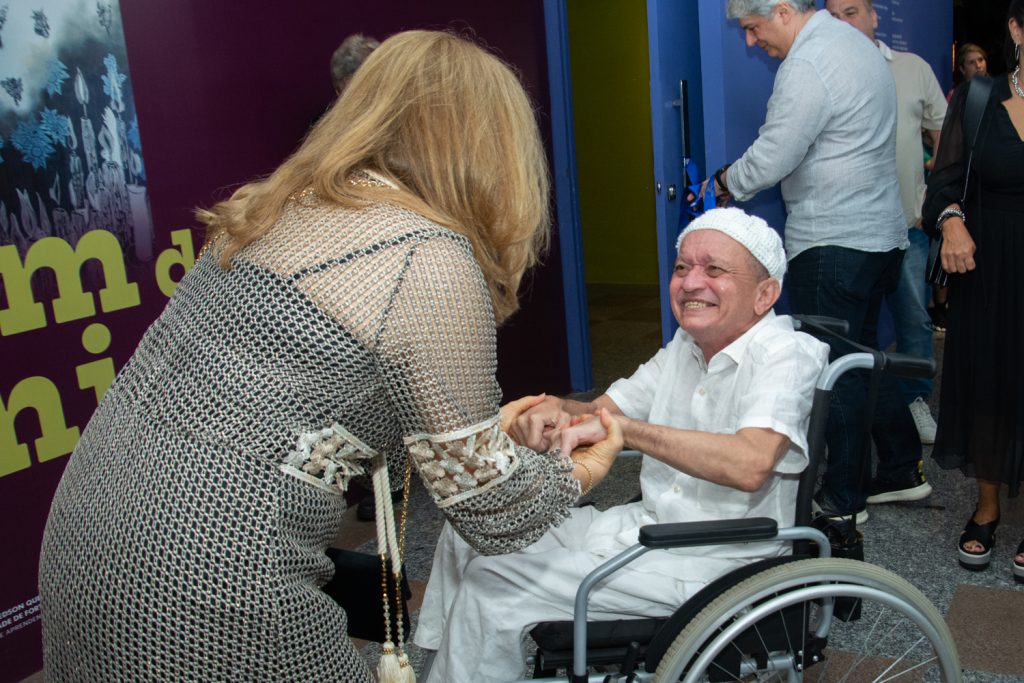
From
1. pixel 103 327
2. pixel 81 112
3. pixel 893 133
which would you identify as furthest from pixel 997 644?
pixel 81 112

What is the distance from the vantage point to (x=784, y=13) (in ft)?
10.2

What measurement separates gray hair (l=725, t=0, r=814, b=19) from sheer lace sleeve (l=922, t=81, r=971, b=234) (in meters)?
0.59

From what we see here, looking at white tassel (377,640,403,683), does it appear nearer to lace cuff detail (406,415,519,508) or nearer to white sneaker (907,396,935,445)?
lace cuff detail (406,415,519,508)

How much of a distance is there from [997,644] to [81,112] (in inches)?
112

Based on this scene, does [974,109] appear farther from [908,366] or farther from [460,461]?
[460,461]

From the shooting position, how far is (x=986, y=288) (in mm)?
2791

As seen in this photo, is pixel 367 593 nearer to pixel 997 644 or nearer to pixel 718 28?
pixel 997 644

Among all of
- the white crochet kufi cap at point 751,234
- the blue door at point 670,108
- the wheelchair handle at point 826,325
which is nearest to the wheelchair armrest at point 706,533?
the wheelchair handle at point 826,325

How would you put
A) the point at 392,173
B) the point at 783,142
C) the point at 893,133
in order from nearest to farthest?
Answer: the point at 392,173
the point at 783,142
the point at 893,133

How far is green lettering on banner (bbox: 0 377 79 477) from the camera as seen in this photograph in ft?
8.53

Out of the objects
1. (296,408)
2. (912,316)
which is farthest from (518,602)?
(912,316)

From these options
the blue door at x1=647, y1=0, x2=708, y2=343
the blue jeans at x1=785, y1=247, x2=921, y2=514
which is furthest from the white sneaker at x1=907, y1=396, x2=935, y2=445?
the blue door at x1=647, y1=0, x2=708, y2=343

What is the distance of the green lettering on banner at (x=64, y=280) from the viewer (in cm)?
258

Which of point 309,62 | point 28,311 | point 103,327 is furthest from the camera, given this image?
point 309,62
